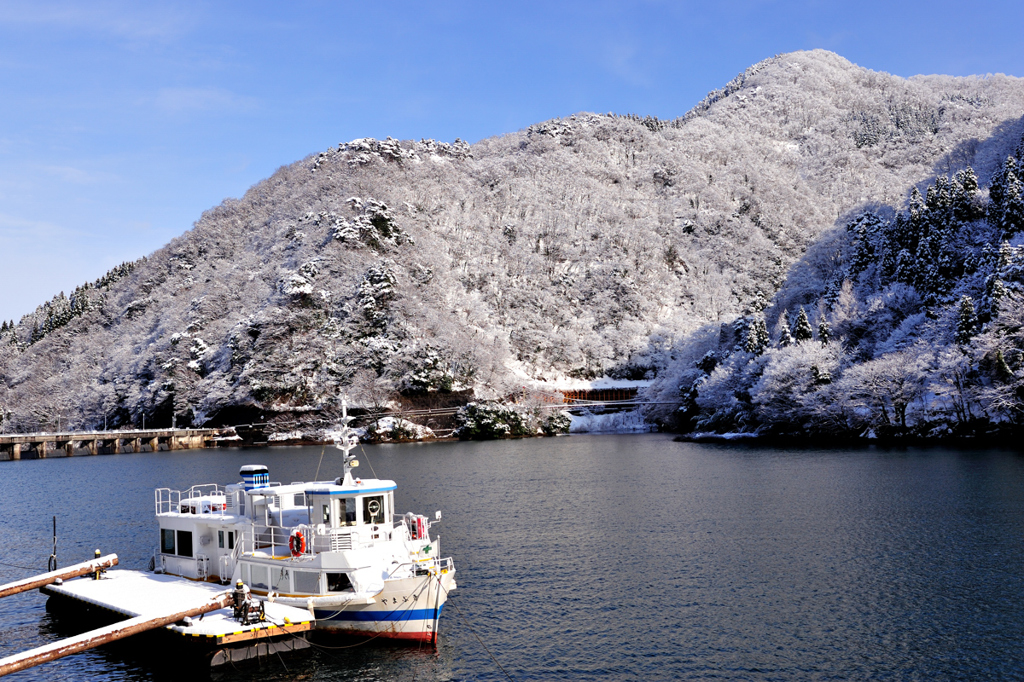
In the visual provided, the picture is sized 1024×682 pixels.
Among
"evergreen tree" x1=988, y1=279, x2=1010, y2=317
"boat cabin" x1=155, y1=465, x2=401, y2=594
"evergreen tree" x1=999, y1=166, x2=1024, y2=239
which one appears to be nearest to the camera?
"boat cabin" x1=155, y1=465, x2=401, y2=594

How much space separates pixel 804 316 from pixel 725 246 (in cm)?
10164

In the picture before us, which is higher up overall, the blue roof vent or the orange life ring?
the blue roof vent

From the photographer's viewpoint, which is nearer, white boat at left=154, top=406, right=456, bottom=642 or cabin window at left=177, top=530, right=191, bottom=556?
white boat at left=154, top=406, right=456, bottom=642

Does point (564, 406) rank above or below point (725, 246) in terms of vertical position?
below

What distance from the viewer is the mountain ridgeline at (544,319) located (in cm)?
8606

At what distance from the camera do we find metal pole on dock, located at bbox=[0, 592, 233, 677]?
21.5 meters

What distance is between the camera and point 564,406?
13888 centimetres

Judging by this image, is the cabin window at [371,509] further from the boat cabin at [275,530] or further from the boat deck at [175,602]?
the boat deck at [175,602]

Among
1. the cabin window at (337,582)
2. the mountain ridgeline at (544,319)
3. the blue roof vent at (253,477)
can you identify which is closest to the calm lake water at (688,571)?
the cabin window at (337,582)

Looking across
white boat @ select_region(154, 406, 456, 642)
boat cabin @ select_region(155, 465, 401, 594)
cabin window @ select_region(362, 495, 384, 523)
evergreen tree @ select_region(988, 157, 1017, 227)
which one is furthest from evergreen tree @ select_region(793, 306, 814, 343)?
cabin window @ select_region(362, 495, 384, 523)

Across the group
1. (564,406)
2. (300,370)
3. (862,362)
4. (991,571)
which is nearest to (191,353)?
(300,370)

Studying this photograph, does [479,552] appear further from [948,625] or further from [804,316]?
[804,316]

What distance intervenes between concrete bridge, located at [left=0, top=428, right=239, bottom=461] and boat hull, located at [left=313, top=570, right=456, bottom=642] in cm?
10988

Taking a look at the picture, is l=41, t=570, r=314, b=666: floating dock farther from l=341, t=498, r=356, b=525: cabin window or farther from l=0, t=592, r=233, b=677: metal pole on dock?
l=341, t=498, r=356, b=525: cabin window
